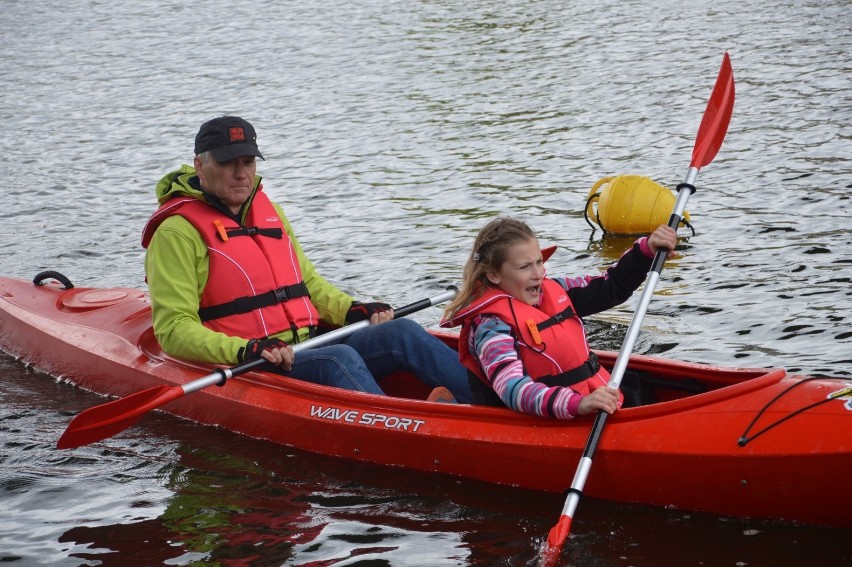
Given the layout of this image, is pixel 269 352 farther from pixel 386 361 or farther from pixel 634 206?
pixel 634 206

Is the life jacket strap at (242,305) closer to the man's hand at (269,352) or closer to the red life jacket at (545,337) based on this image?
the man's hand at (269,352)

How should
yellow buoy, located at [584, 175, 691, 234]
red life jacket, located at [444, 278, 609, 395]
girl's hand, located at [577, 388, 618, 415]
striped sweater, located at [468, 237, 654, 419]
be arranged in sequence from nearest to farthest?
girl's hand, located at [577, 388, 618, 415] < striped sweater, located at [468, 237, 654, 419] < red life jacket, located at [444, 278, 609, 395] < yellow buoy, located at [584, 175, 691, 234]

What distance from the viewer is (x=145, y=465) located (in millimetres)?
5062

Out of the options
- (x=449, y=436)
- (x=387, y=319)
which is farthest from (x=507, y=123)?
(x=449, y=436)

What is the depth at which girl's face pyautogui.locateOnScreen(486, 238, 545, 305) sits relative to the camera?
4.22 meters

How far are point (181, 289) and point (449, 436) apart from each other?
1.34 metres

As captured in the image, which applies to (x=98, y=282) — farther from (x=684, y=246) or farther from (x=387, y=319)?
(x=684, y=246)

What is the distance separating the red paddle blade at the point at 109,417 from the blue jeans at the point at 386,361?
0.63m

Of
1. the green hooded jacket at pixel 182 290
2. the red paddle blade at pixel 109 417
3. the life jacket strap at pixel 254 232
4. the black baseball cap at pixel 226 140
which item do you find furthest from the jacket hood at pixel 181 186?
the red paddle blade at pixel 109 417

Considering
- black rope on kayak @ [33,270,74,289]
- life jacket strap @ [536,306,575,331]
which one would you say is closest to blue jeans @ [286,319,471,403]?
life jacket strap @ [536,306,575,331]

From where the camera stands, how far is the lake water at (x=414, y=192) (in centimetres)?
429

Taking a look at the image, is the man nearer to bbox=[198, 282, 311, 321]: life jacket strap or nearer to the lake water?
bbox=[198, 282, 311, 321]: life jacket strap

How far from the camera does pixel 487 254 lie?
429 cm

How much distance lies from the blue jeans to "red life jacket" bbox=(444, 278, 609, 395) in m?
0.55
